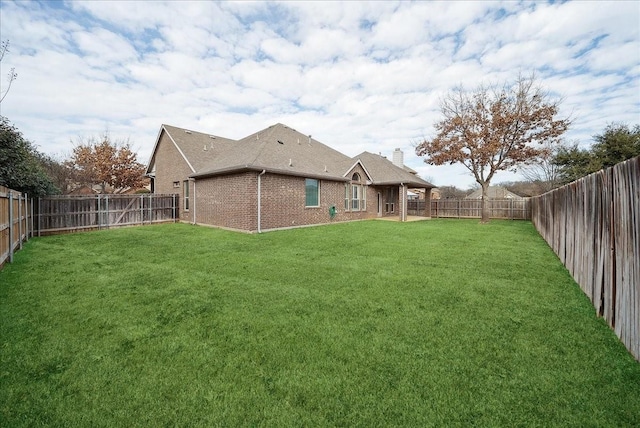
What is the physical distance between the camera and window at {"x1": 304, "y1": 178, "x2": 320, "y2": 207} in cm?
1580

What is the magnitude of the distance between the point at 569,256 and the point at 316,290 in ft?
19.0

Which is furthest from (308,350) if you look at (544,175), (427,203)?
(544,175)

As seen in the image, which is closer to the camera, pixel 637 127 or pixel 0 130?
pixel 0 130

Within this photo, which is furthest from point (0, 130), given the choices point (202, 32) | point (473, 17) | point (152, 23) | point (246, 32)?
point (473, 17)

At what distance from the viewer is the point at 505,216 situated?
23.8 metres

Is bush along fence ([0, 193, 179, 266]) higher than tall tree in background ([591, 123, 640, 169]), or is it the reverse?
tall tree in background ([591, 123, 640, 169])

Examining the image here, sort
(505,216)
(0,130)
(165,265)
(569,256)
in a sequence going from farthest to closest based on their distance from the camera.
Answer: (505,216) → (0,130) → (165,265) → (569,256)

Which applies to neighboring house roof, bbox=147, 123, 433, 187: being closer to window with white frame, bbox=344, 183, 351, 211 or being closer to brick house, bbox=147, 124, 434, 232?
brick house, bbox=147, 124, 434, 232

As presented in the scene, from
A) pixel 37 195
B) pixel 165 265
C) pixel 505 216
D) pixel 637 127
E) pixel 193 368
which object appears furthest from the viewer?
pixel 505 216

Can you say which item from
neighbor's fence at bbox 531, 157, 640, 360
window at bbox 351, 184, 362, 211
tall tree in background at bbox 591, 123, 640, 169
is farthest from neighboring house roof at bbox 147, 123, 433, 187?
tall tree in background at bbox 591, 123, 640, 169

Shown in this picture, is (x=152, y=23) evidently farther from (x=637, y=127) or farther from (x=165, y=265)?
(x=637, y=127)

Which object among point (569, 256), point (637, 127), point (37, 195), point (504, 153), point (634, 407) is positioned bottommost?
point (634, 407)

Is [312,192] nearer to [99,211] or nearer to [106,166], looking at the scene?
[99,211]

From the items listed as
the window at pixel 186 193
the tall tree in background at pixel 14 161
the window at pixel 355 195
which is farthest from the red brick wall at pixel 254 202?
the tall tree in background at pixel 14 161
